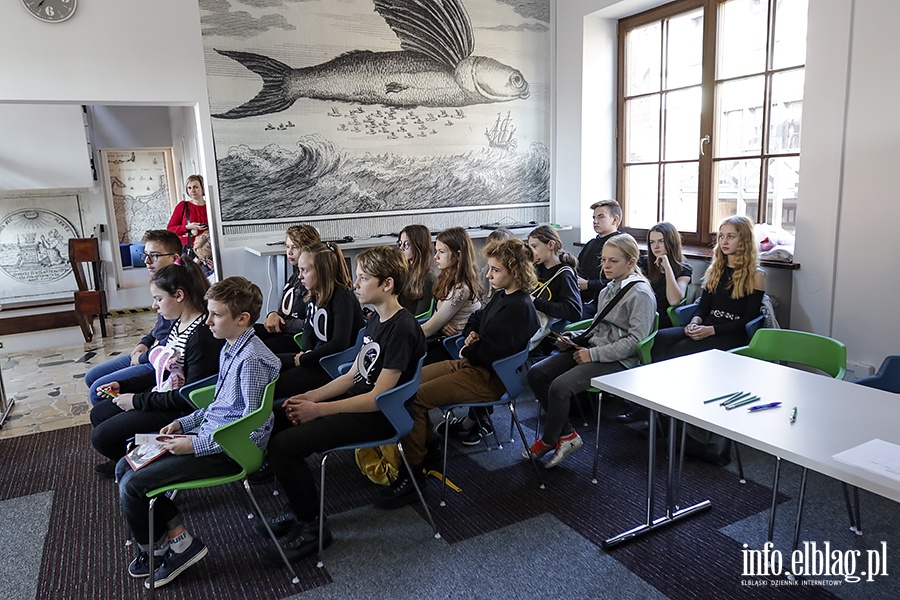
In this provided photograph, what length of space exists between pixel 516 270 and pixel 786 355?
1261 mm

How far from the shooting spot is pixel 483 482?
3000 millimetres

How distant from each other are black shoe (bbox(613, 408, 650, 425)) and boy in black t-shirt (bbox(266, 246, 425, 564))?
1.67 metres

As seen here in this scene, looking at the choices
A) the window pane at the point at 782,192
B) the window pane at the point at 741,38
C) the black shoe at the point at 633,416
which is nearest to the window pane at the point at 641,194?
the window pane at the point at 741,38

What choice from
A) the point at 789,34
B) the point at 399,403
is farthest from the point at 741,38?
the point at 399,403

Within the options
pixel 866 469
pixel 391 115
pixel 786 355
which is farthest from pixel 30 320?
pixel 866 469

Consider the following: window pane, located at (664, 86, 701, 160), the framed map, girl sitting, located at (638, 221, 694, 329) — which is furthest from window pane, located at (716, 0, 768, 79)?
the framed map

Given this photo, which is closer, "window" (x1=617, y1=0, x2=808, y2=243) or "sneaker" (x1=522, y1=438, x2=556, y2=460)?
"sneaker" (x1=522, y1=438, x2=556, y2=460)

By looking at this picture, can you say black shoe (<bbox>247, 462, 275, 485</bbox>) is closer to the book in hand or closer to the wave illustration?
the book in hand

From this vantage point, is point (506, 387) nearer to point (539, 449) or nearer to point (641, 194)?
point (539, 449)

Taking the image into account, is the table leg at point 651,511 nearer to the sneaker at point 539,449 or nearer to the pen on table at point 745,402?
the pen on table at point 745,402

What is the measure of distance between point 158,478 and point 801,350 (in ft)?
8.68

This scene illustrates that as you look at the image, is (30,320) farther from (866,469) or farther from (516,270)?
(866,469)

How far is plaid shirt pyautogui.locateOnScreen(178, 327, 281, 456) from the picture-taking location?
226 cm

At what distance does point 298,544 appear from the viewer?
7.96ft
